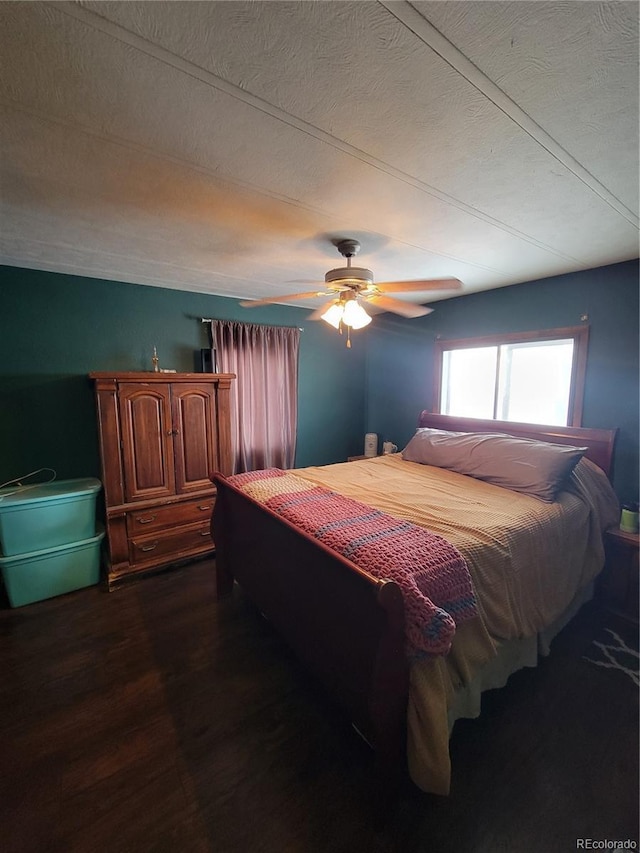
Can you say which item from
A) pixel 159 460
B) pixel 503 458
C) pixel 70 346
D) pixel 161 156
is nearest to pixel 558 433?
pixel 503 458

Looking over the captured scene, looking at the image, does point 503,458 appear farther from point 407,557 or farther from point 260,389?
point 260,389

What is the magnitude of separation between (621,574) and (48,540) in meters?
3.92

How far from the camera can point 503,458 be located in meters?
2.62

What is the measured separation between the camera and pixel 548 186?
5.13ft

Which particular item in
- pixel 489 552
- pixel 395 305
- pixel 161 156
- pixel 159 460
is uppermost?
pixel 161 156

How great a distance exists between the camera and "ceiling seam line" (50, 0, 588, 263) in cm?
85

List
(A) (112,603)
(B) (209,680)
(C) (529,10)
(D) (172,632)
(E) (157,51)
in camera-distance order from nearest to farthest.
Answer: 1. (C) (529,10)
2. (E) (157,51)
3. (B) (209,680)
4. (D) (172,632)
5. (A) (112,603)

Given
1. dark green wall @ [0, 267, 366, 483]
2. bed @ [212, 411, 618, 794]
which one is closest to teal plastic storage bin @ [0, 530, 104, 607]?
dark green wall @ [0, 267, 366, 483]

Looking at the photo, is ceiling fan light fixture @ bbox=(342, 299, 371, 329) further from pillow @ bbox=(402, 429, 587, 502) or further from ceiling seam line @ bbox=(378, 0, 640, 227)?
pillow @ bbox=(402, 429, 587, 502)

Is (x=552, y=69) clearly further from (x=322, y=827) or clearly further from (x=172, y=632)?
(x=172, y=632)

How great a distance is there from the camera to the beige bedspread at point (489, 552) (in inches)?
49.6

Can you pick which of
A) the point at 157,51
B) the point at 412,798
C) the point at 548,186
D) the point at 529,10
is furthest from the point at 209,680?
the point at 548,186

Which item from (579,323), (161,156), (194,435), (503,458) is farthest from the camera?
(194,435)

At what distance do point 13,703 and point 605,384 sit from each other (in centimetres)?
413
